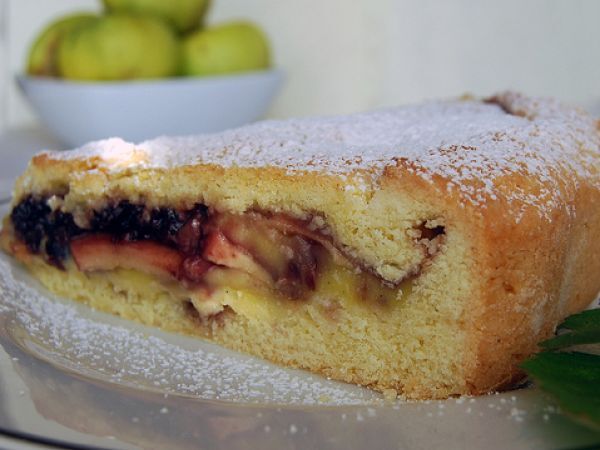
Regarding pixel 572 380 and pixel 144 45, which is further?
pixel 144 45

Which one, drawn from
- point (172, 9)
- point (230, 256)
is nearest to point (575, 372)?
point (230, 256)

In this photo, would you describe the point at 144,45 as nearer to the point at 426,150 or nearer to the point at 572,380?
the point at 426,150

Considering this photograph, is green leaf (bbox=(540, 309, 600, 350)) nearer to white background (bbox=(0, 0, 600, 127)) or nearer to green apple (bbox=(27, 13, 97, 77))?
green apple (bbox=(27, 13, 97, 77))

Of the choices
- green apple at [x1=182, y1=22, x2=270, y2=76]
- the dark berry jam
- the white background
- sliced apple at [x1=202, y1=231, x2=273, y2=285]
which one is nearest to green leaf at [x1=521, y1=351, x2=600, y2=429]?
sliced apple at [x1=202, y1=231, x2=273, y2=285]

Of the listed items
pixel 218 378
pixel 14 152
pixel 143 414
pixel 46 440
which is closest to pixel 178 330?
pixel 218 378

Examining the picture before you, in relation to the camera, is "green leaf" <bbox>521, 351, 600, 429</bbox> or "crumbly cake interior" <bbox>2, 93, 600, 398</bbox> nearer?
"green leaf" <bbox>521, 351, 600, 429</bbox>

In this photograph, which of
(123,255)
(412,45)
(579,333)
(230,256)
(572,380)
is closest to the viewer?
(572,380)

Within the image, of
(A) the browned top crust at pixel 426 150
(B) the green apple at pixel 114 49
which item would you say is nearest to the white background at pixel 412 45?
(B) the green apple at pixel 114 49

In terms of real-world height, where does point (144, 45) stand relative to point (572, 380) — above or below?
above
